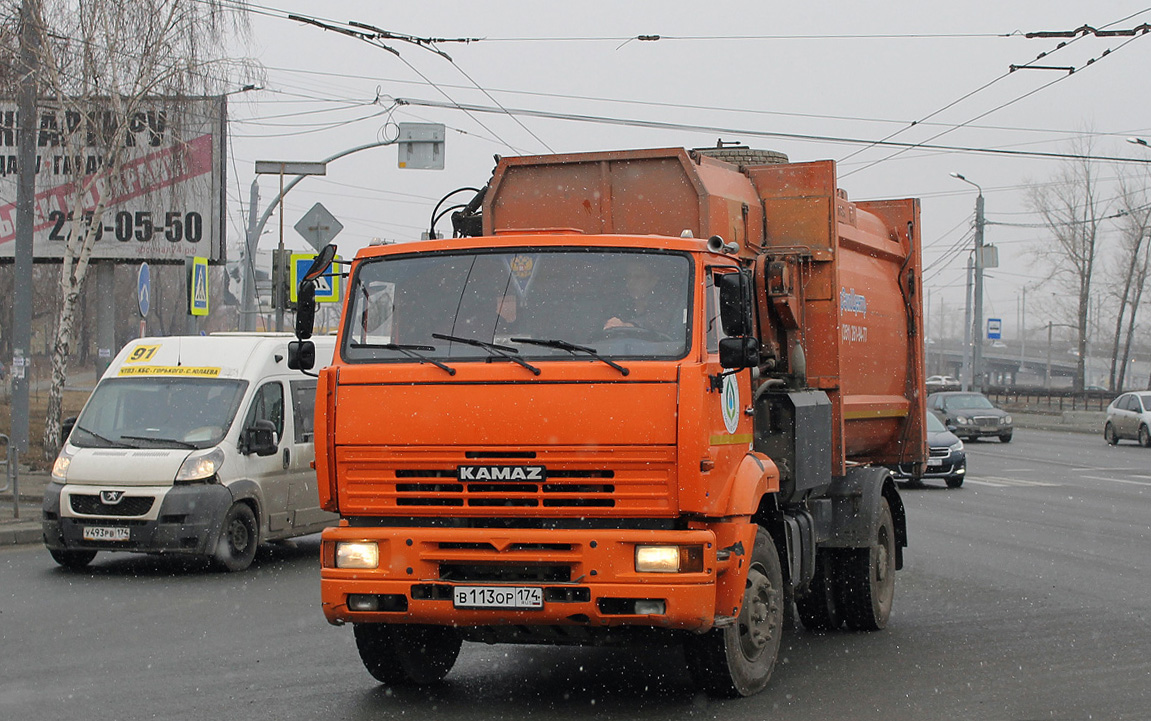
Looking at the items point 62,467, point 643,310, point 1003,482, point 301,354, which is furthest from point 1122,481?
point 301,354

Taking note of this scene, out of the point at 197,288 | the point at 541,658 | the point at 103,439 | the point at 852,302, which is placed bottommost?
the point at 541,658

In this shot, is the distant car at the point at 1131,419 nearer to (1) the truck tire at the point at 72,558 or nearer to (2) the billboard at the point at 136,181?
(2) the billboard at the point at 136,181

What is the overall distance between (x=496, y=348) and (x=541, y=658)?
267 cm

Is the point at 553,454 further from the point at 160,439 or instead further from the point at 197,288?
the point at 197,288

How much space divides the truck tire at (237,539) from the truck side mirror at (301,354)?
5.00 metres

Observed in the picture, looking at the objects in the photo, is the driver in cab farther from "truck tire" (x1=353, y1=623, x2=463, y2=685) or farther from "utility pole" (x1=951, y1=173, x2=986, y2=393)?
"utility pole" (x1=951, y1=173, x2=986, y2=393)

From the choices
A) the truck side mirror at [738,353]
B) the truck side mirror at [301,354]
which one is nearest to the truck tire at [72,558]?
the truck side mirror at [301,354]

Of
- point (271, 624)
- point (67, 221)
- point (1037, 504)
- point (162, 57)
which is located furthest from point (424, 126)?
point (271, 624)


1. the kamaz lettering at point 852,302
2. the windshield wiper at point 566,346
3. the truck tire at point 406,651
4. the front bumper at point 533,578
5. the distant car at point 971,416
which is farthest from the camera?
the distant car at point 971,416

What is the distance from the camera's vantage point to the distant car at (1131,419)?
38.5 m

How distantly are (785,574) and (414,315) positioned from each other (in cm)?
270

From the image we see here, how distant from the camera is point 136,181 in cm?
2425

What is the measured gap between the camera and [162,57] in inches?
902

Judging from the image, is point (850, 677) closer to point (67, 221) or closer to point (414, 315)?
point (414, 315)
